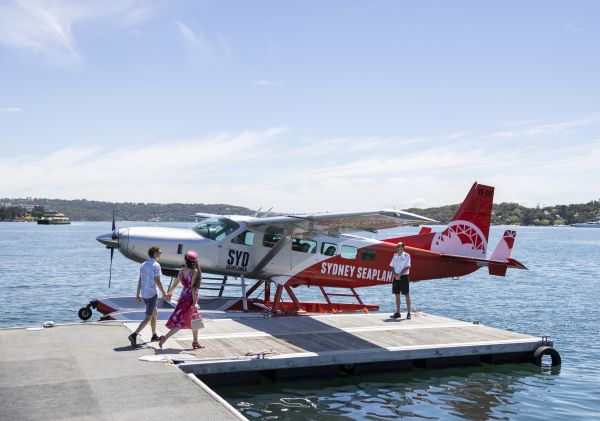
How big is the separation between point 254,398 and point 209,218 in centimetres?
659

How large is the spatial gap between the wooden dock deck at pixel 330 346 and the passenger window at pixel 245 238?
2.09 metres

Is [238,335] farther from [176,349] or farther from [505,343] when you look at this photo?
[505,343]

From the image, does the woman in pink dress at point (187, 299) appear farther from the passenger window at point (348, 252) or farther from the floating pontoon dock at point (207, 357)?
the passenger window at point (348, 252)

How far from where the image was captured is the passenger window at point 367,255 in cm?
1588

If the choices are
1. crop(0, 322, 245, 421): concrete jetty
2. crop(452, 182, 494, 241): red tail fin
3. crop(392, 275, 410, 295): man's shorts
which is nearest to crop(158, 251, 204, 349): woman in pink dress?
crop(0, 322, 245, 421): concrete jetty

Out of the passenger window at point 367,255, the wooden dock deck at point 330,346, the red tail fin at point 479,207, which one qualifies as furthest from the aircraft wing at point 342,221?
the red tail fin at point 479,207

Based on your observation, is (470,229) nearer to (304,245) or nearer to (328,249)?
(328,249)

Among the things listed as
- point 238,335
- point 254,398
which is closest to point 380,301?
point 238,335

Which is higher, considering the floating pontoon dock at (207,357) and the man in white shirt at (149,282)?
the man in white shirt at (149,282)

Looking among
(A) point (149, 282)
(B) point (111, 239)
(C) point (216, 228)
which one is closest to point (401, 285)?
(C) point (216, 228)

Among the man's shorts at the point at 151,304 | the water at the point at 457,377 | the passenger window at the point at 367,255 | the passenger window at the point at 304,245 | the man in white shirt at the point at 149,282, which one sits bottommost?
the water at the point at 457,377

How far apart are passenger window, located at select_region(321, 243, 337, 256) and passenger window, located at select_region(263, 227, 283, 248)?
1.23 metres

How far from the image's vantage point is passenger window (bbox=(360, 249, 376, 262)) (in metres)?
15.9

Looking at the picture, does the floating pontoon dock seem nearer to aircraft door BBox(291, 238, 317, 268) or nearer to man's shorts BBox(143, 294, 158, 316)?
man's shorts BBox(143, 294, 158, 316)
